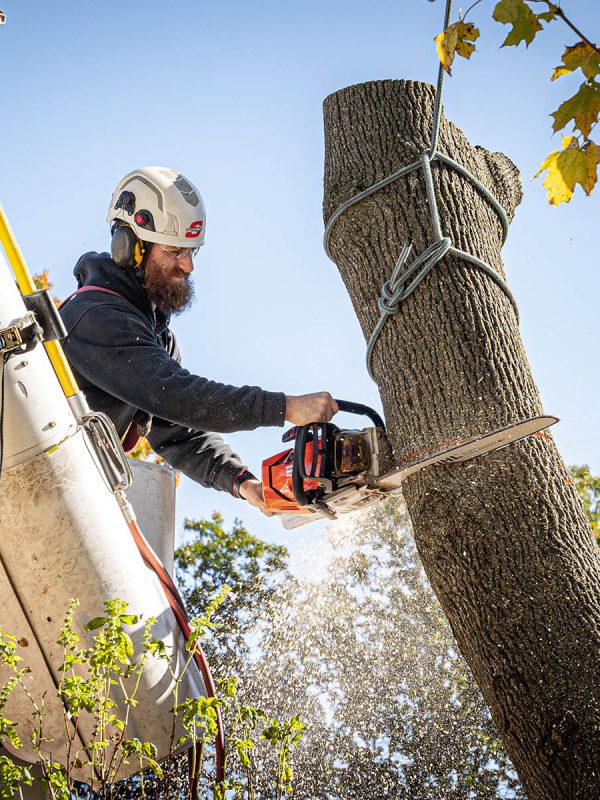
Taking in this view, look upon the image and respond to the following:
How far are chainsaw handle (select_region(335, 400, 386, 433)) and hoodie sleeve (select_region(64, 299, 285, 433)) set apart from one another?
24 cm

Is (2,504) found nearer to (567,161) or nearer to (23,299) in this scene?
(23,299)

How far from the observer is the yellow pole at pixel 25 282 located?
9.27ft

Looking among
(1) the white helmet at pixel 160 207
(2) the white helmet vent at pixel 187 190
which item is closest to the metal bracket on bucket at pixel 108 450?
(1) the white helmet at pixel 160 207

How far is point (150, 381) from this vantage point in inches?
137

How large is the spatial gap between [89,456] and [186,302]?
4.72 feet

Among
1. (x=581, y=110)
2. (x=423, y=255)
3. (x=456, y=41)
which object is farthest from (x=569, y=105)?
(x=423, y=255)

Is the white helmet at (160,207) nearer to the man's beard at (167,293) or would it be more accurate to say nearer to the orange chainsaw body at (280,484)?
the man's beard at (167,293)

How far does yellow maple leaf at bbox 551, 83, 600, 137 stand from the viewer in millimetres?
2113

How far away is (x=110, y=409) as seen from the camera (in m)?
3.76

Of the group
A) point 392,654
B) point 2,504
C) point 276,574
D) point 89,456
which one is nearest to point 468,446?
point 89,456

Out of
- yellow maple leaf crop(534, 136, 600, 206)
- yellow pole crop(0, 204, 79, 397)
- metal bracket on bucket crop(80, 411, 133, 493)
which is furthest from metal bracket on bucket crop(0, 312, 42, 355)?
yellow maple leaf crop(534, 136, 600, 206)

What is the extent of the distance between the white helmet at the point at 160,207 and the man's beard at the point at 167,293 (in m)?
0.19

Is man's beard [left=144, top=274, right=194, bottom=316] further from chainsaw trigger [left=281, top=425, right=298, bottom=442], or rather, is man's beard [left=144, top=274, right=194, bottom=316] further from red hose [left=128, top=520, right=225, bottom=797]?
Answer: red hose [left=128, top=520, right=225, bottom=797]

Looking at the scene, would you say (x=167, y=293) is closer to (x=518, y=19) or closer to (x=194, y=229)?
(x=194, y=229)
